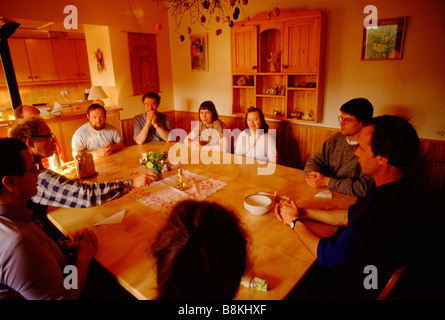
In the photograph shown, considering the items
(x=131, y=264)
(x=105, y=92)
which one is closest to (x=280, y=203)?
(x=131, y=264)

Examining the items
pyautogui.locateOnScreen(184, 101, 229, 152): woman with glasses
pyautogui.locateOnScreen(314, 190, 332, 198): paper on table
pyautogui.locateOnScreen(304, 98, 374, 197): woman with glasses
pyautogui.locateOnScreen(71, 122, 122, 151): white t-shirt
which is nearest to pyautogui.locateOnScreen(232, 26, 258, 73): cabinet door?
pyautogui.locateOnScreen(184, 101, 229, 152): woman with glasses

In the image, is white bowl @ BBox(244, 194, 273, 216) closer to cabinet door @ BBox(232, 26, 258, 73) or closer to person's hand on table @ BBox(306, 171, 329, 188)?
person's hand on table @ BBox(306, 171, 329, 188)

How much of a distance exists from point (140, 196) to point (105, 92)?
3524 mm

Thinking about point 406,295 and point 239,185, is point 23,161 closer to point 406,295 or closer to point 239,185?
point 239,185

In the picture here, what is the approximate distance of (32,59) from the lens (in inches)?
223

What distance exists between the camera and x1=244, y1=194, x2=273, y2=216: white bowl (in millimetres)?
1561

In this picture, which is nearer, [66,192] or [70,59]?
[66,192]

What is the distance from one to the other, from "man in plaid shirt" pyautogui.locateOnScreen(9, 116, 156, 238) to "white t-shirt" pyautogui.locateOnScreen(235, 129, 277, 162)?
1.40 metres

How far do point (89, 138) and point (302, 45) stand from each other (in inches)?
110

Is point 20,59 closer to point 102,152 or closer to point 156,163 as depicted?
point 102,152

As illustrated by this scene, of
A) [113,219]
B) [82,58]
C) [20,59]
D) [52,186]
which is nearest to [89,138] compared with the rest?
[52,186]

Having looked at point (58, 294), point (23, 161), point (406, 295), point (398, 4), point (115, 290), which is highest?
point (398, 4)

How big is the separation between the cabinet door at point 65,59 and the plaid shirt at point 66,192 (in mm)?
5448

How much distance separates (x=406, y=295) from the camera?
6.85 feet
